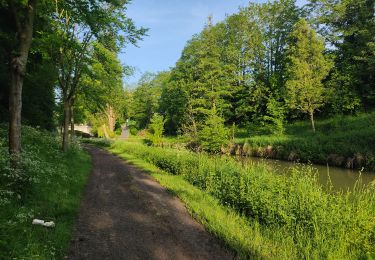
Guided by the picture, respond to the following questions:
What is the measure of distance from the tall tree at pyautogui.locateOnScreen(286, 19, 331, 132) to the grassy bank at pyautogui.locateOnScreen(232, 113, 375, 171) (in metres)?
2.97

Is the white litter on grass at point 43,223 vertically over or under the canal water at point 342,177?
over

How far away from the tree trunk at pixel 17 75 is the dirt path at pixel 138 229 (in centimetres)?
272

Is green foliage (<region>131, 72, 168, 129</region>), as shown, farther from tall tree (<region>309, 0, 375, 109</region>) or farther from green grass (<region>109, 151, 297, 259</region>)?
green grass (<region>109, 151, 297, 259</region>)

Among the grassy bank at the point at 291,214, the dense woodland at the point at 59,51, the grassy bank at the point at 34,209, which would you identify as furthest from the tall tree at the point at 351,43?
the grassy bank at the point at 34,209

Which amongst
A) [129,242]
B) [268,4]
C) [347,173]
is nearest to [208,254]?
[129,242]

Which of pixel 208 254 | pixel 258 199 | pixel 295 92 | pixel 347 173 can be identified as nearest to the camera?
pixel 208 254

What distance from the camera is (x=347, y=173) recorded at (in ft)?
63.9

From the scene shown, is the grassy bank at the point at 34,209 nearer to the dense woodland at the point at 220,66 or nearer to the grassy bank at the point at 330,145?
the dense woodland at the point at 220,66

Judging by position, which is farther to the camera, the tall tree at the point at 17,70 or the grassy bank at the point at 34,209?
the tall tree at the point at 17,70

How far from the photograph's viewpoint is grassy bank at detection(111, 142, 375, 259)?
241 inches

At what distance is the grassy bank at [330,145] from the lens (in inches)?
870

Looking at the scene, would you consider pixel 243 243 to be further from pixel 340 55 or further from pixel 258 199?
pixel 340 55

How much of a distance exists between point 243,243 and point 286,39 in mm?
44171

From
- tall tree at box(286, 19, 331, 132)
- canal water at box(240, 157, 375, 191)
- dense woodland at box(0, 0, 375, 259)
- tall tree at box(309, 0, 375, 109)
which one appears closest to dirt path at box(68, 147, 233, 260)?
dense woodland at box(0, 0, 375, 259)
